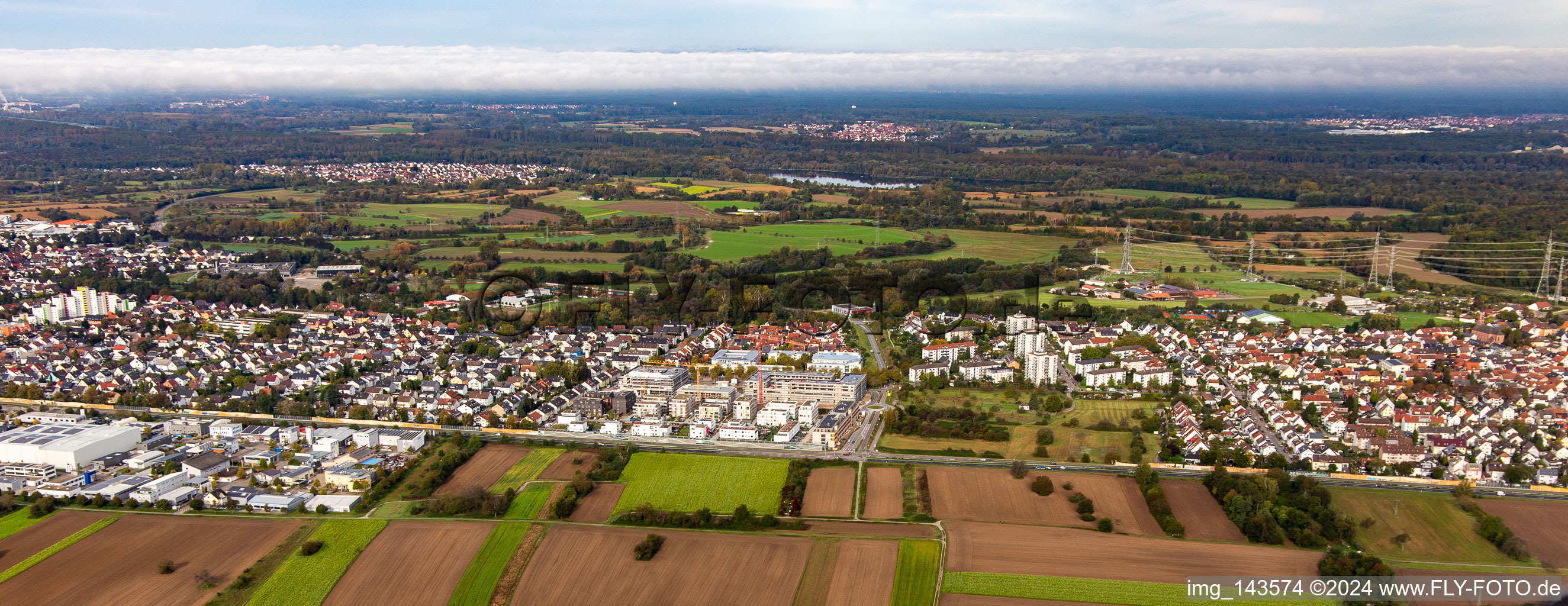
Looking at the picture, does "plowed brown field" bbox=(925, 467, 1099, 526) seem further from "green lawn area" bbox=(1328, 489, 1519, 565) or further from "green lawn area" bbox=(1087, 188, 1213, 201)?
"green lawn area" bbox=(1087, 188, 1213, 201)

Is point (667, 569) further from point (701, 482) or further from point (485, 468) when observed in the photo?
point (485, 468)

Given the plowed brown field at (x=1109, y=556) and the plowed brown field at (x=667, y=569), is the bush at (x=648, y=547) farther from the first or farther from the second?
the plowed brown field at (x=1109, y=556)

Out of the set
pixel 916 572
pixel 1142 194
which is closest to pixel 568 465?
pixel 916 572

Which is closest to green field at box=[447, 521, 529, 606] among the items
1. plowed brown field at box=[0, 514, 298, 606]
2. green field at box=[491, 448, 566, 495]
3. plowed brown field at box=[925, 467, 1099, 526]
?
green field at box=[491, 448, 566, 495]

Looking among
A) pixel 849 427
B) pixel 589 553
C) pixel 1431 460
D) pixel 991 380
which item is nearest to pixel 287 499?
pixel 589 553

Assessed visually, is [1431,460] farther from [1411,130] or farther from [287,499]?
[1411,130]

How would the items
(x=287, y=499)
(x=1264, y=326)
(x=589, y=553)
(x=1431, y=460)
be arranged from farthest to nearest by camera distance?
(x=1264, y=326), (x=1431, y=460), (x=287, y=499), (x=589, y=553)
